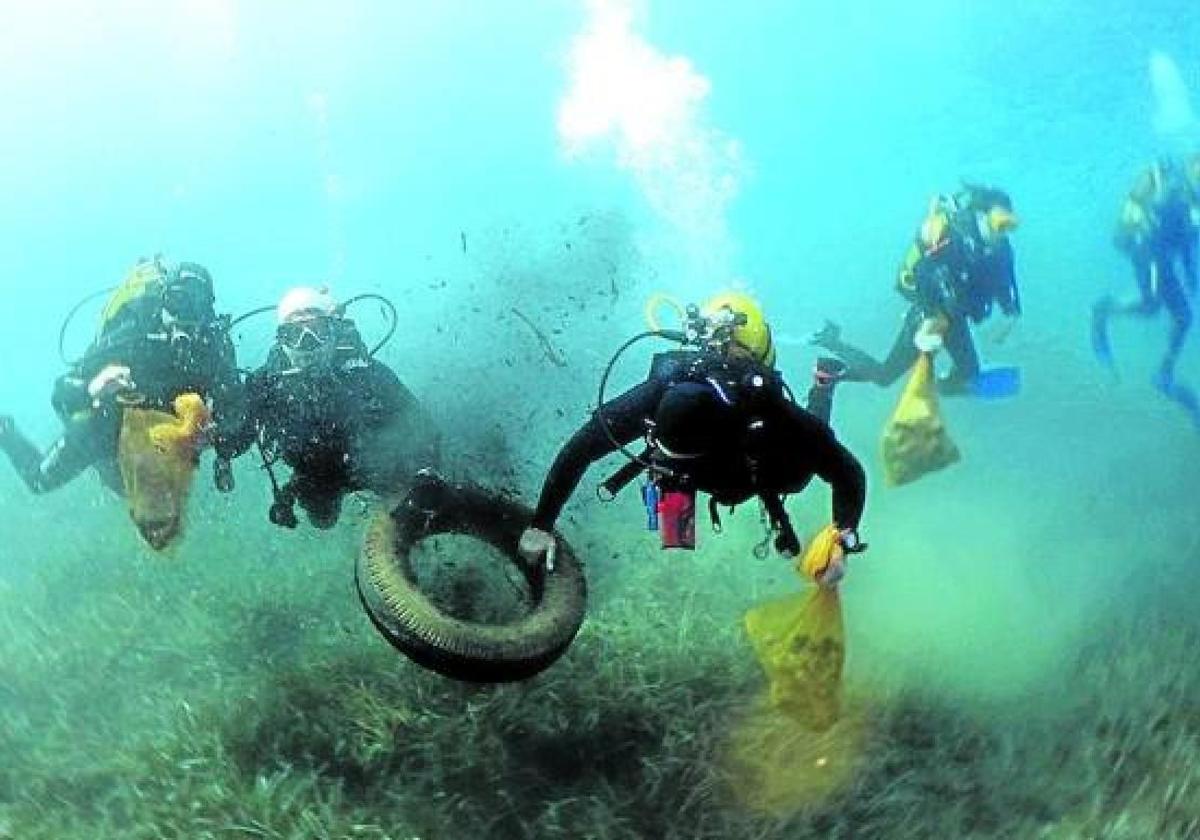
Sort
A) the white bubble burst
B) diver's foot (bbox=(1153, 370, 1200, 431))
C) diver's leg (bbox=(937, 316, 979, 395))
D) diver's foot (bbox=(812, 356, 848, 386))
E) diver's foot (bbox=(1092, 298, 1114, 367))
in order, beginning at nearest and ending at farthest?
diver's foot (bbox=(812, 356, 848, 386)), diver's leg (bbox=(937, 316, 979, 395)), diver's foot (bbox=(1092, 298, 1114, 367)), diver's foot (bbox=(1153, 370, 1200, 431)), the white bubble burst

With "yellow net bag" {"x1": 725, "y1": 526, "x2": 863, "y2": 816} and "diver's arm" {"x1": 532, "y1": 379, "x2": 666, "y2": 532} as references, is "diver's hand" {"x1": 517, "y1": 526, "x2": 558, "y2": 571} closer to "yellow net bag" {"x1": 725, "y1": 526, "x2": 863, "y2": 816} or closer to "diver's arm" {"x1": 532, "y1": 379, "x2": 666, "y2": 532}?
"diver's arm" {"x1": 532, "y1": 379, "x2": 666, "y2": 532}

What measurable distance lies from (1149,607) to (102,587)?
30.7 feet

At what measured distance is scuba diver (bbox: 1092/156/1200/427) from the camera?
349 inches

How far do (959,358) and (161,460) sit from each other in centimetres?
614

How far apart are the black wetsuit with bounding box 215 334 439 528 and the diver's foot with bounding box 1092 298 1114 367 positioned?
692 centimetres

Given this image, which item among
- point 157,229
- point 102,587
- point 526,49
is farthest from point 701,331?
point 157,229

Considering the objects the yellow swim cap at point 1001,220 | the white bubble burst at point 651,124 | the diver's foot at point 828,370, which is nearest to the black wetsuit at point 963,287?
the yellow swim cap at point 1001,220

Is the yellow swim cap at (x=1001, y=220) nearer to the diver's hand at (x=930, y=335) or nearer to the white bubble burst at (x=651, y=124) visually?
the diver's hand at (x=930, y=335)

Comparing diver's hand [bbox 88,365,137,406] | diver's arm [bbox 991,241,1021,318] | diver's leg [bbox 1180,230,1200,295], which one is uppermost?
diver's leg [bbox 1180,230,1200,295]

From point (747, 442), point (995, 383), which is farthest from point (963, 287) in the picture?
point (747, 442)

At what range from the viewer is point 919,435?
7.62 m

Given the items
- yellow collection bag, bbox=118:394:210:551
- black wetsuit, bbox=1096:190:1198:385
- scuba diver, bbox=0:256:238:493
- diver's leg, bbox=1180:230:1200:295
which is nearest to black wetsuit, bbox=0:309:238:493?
scuba diver, bbox=0:256:238:493

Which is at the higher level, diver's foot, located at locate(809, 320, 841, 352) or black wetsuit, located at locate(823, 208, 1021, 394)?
diver's foot, located at locate(809, 320, 841, 352)

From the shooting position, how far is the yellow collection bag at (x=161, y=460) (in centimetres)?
598
